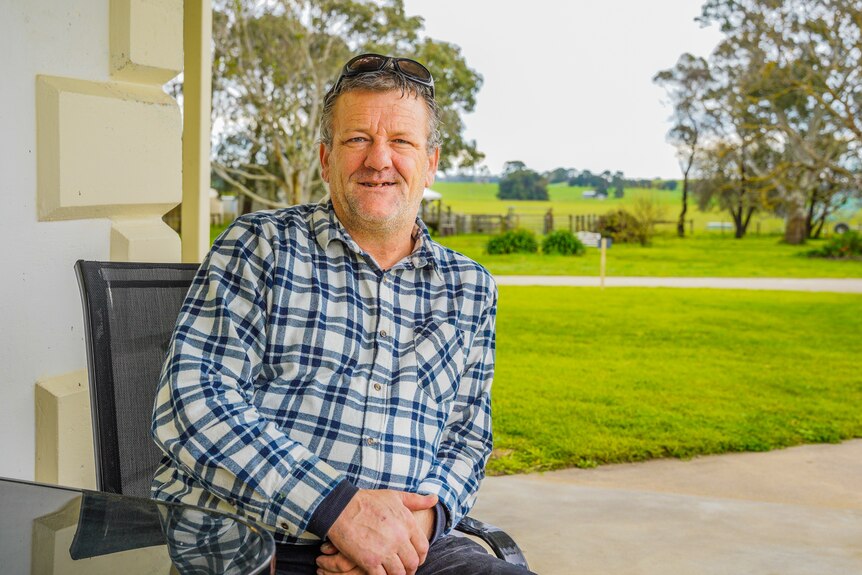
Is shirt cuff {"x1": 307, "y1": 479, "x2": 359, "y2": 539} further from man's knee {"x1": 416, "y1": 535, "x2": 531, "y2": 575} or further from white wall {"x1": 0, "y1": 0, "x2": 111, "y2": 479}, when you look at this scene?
white wall {"x1": 0, "y1": 0, "x2": 111, "y2": 479}

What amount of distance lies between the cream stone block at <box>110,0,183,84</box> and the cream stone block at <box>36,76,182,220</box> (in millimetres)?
40

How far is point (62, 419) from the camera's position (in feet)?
6.02

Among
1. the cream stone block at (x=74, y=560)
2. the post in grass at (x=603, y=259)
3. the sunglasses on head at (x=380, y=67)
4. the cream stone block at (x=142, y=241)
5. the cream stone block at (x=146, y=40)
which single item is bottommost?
the post in grass at (x=603, y=259)

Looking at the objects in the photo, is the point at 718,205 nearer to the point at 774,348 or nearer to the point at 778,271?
the point at 778,271

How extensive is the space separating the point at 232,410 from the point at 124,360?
0.34m

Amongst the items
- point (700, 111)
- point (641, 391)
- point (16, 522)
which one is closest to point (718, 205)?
point (700, 111)

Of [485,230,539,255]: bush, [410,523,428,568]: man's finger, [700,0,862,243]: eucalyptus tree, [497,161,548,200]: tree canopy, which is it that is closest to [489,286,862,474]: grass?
[485,230,539,255]: bush

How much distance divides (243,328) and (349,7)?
356 inches

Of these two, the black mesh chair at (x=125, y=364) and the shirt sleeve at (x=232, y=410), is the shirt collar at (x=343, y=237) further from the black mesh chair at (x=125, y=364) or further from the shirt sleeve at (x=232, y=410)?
the black mesh chair at (x=125, y=364)

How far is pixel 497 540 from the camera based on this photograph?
1.48 meters

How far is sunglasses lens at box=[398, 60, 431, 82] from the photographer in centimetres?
159

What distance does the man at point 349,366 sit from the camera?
1.32 metres

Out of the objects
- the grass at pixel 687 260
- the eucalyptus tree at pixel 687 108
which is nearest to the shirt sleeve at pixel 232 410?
the grass at pixel 687 260

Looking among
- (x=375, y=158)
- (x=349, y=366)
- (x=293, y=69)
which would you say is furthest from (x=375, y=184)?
(x=293, y=69)
